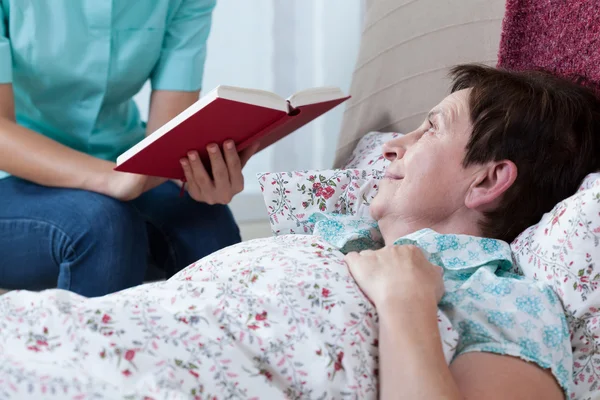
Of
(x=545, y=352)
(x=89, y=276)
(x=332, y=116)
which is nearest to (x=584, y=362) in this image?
(x=545, y=352)

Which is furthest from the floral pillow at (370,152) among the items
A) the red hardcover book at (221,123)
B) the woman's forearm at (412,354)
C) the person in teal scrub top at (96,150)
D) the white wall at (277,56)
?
the white wall at (277,56)

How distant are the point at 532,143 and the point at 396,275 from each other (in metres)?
0.37

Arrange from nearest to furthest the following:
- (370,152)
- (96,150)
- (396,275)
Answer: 1. (396,275)
2. (370,152)
3. (96,150)

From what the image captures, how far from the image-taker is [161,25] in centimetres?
172

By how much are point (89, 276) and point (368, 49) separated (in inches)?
33.3

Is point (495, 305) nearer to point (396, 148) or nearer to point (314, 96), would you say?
point (396, 148)

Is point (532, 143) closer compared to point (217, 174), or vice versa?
point (532, 143)

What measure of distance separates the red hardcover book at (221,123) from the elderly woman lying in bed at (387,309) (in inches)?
9.9

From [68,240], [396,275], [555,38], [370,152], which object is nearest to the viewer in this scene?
[396,275]

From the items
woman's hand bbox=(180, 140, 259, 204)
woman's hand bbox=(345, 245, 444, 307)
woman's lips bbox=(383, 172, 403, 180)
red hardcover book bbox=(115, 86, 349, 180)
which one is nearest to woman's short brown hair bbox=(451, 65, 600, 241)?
woman's lips bbox=(383, 172, 403, 180)

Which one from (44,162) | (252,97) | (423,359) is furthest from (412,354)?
(44,162)

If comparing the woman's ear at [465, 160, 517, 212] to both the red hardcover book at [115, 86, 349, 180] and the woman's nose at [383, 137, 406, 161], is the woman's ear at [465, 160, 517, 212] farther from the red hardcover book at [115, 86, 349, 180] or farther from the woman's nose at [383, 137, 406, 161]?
the red hardcover book at [115, 86, 349, 180]

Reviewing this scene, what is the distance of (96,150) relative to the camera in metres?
1.79

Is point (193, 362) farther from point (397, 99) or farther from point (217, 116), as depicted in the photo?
point (397, 99)
